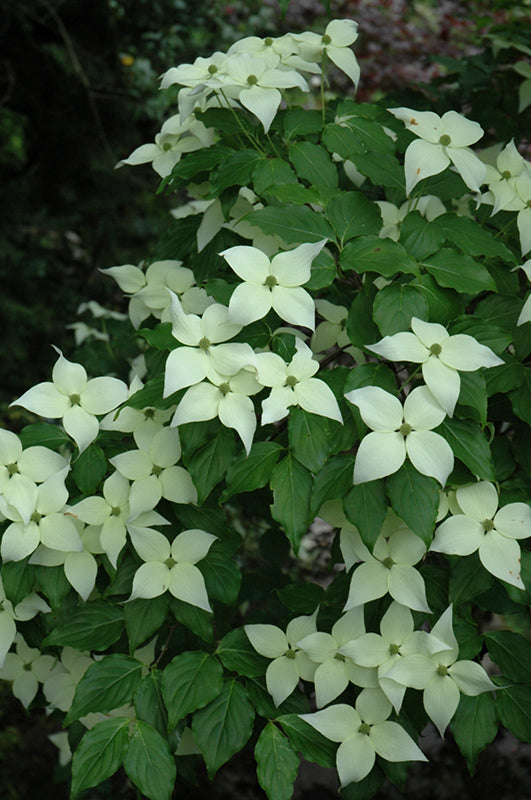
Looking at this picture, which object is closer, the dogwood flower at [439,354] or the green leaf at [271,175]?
the dogwood flower at [439,354]

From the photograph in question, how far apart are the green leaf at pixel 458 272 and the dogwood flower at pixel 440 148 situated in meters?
0.10

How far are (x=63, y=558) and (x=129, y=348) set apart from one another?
0.85 m

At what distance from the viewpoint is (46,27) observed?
10.7 ft

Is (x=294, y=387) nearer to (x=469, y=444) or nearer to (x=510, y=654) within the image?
(x=469, y=444)

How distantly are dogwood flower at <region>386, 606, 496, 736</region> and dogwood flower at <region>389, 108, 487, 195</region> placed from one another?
1.96 feet

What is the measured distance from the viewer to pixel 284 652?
112 cm

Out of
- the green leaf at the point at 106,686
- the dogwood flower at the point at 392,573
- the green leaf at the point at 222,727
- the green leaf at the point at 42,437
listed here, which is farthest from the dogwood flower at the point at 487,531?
the green leaf at the point at 42,437

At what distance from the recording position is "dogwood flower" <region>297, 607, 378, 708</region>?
1.07m

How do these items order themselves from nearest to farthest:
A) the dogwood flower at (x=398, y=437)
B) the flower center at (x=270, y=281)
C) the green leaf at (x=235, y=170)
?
the dogwood flower at (x=398, y=437), the flower center at (x=270, y=281), the green leaf at (x=235, y=170)

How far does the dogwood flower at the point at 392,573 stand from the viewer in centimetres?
103

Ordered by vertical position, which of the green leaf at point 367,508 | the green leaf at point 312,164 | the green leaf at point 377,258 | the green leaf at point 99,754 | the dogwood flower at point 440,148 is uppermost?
the dogwood flower at point 440,148

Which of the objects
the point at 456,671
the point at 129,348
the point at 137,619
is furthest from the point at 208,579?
the point at 129,348

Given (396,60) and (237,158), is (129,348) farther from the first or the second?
(396,60)

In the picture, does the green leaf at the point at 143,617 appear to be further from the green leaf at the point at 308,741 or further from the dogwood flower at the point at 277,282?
the dogwood flower at the point at 277,282
